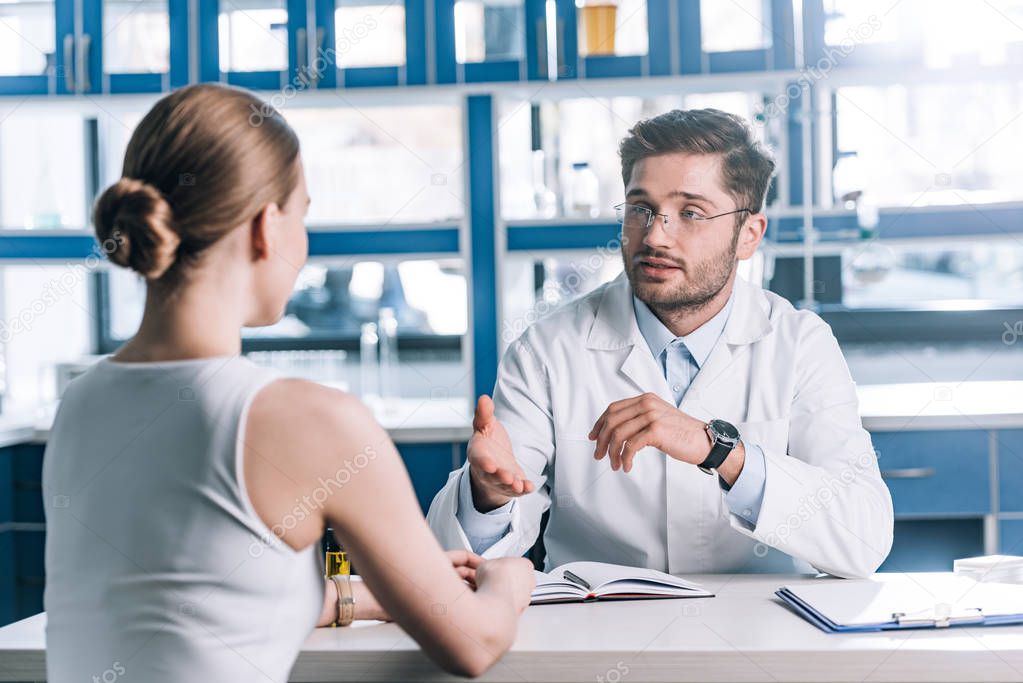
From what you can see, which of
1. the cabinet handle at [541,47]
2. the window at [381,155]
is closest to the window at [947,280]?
the cabinet handle at [541,47]

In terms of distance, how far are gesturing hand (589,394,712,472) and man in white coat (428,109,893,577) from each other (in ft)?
0.35

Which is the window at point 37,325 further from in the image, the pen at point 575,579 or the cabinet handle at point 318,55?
the pen at point 575,579

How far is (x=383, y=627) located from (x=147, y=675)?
1.23 feet

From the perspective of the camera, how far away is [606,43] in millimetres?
3041

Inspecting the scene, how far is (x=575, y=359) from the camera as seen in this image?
188 cm

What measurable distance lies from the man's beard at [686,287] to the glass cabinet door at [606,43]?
1301 mm

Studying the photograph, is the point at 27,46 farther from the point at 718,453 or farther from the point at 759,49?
the point at 718,453

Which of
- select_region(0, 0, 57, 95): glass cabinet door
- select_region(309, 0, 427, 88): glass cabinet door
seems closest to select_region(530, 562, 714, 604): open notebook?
select_region(309, 0, 427, 88): glass cabinet door

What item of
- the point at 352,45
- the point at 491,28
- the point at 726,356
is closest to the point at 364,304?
the point at 352,45

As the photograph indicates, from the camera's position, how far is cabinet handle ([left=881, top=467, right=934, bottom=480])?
8.65 ft

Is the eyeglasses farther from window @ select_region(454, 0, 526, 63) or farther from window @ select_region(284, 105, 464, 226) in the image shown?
window @ select_region(284, 105, 464, 226)

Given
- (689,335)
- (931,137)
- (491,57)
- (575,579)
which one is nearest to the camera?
(575,579)

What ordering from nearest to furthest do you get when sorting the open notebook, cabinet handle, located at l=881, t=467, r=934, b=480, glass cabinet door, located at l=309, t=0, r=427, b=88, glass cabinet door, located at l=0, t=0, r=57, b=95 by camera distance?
the open notebook, cabinet handle, located at l=881, t=467, r=934, b=480, glass cabinet door, located at l=309, t=0, r=427, b=88, glass cabinet door, located at l=0, t=0, r=57, b=95

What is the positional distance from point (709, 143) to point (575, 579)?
88 cm
